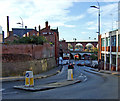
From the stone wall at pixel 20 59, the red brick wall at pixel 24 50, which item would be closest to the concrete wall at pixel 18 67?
the stone wall at pixel 20 59

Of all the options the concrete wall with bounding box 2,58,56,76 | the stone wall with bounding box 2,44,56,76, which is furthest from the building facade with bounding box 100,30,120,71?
the concrete wall with bounding box 2,58,56,76

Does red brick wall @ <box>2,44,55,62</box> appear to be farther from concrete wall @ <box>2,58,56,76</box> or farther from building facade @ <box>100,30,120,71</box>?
building facade @ <box>100,30,120,71</box>

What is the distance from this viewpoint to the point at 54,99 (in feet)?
26.3

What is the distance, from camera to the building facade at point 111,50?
26.9 metres

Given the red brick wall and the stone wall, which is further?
the red brick wall

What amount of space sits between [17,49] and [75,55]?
242ft

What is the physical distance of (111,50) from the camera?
2956 centimetres

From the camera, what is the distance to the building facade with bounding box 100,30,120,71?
26.9m

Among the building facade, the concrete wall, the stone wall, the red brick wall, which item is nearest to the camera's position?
the concrete wall

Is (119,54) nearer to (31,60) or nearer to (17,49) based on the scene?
(31,60)

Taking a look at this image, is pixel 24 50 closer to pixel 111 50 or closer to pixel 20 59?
pixel 20 59

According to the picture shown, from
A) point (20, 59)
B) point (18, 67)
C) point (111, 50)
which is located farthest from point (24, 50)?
point (111, 50)

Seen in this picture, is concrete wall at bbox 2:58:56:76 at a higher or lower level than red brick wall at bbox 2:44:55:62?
lower

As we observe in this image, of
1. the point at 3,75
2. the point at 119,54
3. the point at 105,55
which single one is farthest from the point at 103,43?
the point at 3,75
